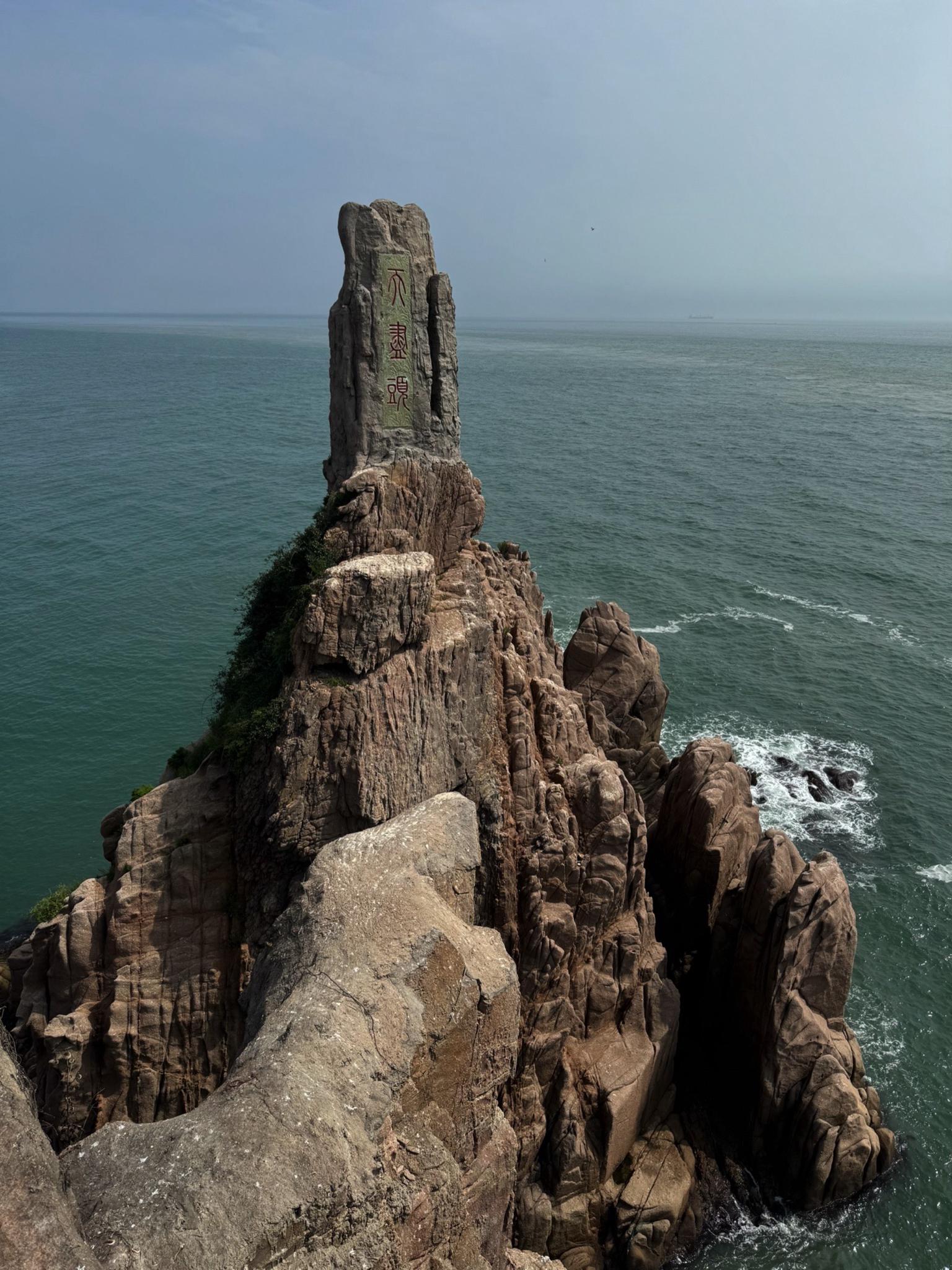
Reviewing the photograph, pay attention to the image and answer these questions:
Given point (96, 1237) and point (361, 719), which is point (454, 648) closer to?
point (361, 719)

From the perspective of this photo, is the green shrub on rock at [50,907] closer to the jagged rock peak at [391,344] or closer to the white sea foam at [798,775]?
the jagged rock peak at [391,344]

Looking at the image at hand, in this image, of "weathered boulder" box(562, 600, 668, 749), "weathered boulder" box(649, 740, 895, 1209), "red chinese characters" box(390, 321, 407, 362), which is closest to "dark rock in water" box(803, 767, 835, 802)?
"weathered boulder" box(562, 600, 668, 749)

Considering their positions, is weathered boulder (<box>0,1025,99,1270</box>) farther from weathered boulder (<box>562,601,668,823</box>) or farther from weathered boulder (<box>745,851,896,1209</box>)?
weathered boulder (<box>562,601,668,823</box>)

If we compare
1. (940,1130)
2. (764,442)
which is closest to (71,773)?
(940,1130)

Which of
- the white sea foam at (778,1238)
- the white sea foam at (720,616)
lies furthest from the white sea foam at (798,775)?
the white sea foam at (778,1238)

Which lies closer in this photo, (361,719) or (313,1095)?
(313,1095)

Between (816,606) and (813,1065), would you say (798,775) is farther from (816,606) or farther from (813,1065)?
(816,606)
